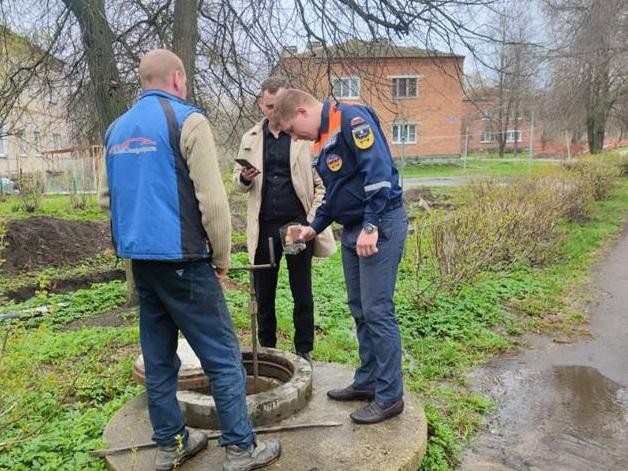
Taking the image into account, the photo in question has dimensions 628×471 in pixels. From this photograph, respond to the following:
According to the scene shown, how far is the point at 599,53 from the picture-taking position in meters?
16.1

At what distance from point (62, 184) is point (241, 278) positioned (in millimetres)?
12150

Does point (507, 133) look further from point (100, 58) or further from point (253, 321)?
point (253, 321)

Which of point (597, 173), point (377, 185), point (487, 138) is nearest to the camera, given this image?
point (377, 185)

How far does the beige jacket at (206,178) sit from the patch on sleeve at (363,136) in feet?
2.58

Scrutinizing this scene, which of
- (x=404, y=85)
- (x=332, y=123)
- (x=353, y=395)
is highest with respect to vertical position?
(x=404, y=85)

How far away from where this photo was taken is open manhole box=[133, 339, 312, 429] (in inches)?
124

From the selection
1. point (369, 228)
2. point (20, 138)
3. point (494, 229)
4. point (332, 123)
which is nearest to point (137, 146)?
point (332, 123)

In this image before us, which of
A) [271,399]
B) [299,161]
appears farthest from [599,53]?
[271,399]

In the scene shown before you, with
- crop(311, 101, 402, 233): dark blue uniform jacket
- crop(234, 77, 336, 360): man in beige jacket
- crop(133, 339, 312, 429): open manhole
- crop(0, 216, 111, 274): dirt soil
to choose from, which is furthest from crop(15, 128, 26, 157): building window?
crop(311, 101, 402, 233): dark blue uniform jacket

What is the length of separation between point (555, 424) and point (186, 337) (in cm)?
242

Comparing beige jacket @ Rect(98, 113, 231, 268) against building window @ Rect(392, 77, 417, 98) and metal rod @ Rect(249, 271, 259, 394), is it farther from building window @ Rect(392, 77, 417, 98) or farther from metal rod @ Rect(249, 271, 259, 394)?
building window @ Rect(392, 77, 417, 98)

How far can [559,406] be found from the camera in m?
3.96

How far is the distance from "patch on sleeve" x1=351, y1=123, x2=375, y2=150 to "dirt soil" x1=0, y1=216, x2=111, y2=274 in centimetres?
805

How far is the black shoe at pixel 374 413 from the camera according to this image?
10.4 ft
